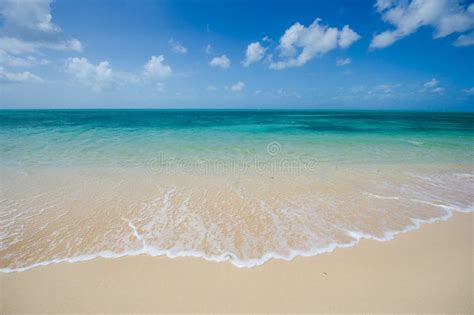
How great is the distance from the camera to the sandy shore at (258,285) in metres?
2.71

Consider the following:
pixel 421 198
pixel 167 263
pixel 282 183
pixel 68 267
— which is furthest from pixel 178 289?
pixel 421 198

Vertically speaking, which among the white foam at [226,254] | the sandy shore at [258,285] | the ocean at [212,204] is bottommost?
the sandy shore at [258,285]

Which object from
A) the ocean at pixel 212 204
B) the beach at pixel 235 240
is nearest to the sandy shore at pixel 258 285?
the beach at pixel 235 240

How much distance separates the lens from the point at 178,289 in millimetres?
2902

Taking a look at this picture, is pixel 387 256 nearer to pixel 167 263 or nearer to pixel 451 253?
pixel 451 253

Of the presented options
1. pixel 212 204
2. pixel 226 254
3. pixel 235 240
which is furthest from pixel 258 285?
pixel 212 204

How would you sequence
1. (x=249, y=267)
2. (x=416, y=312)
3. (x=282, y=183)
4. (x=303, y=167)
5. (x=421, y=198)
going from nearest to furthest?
(x=416, y=312) → (x=249, y=267) → (x=421, y=198) → (x=282, y=183) → (x=303, y=167)

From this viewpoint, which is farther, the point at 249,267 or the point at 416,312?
the point at 249,267

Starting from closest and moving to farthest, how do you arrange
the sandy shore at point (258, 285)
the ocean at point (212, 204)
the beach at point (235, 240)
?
the sandy shore at point (258, 285), the beach at point (235, 240), the ocean at point (212, 204)

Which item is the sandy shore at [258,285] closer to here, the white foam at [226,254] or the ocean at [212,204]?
the white foam at [226,254]

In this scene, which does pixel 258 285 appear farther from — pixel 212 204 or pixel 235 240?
pixel 212 204

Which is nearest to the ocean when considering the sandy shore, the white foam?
the white foam

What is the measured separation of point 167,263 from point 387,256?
3.93 m

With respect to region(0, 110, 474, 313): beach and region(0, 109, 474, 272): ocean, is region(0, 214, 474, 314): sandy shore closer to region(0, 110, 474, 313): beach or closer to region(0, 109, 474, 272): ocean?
region(0, 110, 474, 313): beach
